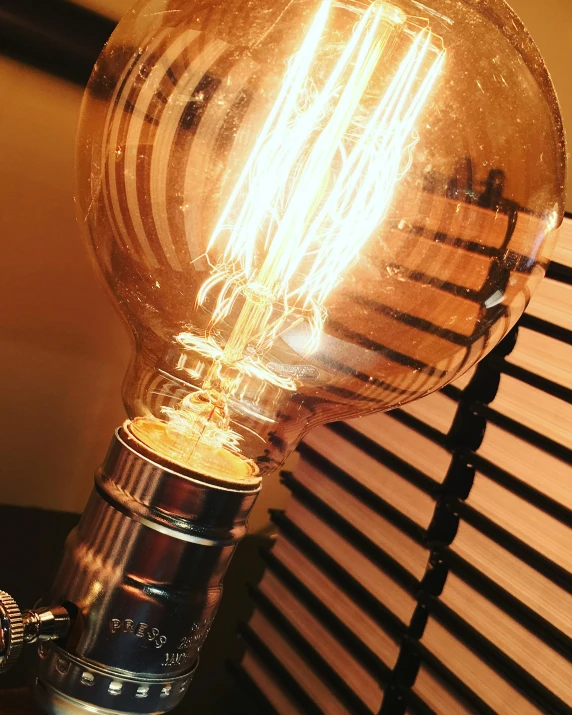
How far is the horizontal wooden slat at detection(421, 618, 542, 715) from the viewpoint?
601 mm

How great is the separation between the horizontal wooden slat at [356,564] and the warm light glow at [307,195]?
287mm

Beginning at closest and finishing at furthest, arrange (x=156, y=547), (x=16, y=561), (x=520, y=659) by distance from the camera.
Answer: (x=156, y=547) < (x=520, y=659) < (x=16, y=561)

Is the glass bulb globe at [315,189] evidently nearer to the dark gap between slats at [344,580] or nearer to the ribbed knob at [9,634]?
the ribbed knob at [9,634]

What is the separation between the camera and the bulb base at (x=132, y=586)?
43 cm

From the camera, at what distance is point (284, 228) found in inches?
18.0

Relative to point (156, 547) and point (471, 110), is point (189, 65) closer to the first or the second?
point (471, 110)

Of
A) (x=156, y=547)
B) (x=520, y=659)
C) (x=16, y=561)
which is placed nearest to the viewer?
(x=156, y=547)

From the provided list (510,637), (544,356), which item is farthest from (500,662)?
(544,356)

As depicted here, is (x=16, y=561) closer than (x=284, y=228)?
No

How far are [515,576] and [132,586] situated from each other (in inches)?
12.8

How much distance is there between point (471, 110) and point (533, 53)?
0.24 feet

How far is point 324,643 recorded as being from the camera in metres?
0.73

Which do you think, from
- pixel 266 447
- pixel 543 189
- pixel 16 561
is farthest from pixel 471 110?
pixel 16 561

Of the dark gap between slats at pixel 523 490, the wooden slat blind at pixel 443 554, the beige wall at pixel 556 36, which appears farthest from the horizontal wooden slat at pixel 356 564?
the beige wall at pixel 556 36
